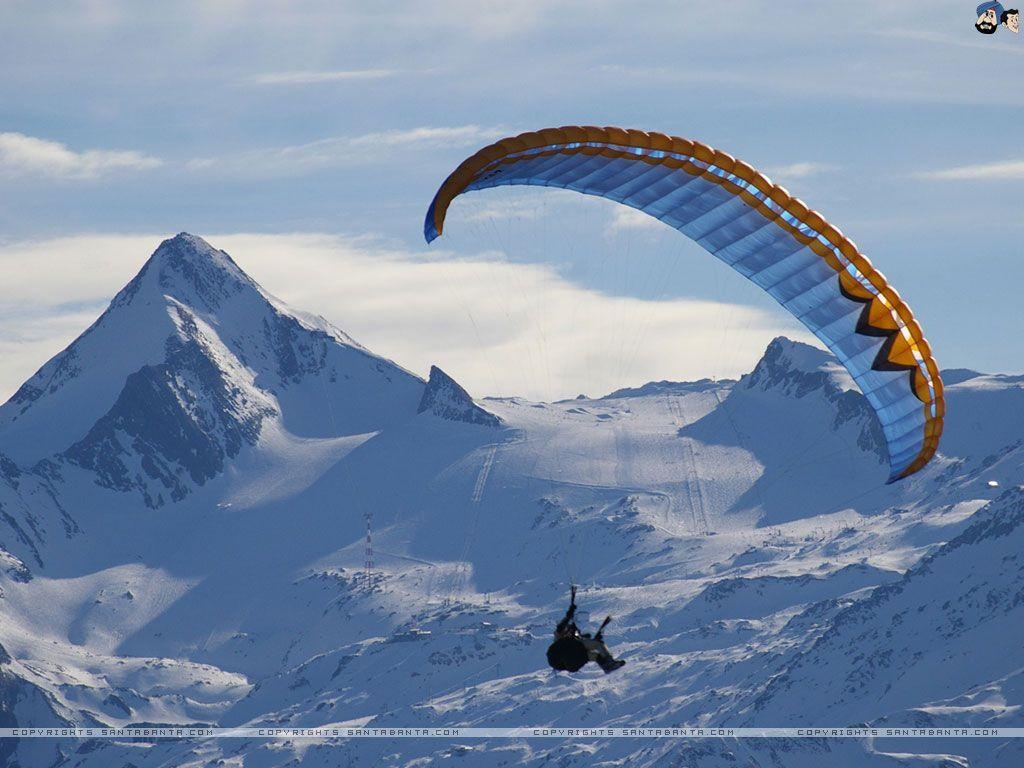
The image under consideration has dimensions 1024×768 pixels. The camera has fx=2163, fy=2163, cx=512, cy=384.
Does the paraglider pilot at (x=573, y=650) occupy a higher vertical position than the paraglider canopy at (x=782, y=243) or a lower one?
lower

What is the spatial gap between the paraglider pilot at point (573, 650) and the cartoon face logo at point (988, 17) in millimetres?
16076

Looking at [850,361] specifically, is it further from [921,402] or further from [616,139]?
[616,139]

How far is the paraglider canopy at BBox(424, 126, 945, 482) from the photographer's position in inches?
2141

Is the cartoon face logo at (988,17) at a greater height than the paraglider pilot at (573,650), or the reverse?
the cartoon face logo at (988,17)

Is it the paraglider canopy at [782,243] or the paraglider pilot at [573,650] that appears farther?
the paraglider canopy at [782,243]

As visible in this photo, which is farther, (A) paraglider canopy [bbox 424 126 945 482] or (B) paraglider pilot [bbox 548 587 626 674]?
(A) paraglider canopy [bbox 424 126 945 482]

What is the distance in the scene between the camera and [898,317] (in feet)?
179

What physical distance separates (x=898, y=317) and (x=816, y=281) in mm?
2548

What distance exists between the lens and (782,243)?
55938 millimetres

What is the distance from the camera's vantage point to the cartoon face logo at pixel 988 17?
49.3m

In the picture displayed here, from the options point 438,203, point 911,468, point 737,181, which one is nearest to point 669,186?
point 737,181

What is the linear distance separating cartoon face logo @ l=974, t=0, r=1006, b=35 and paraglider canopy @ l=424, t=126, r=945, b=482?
23.9 ft

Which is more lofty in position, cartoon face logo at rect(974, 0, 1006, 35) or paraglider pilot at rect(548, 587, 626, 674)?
cartoon face logo at rect(974, 0, 1006, 35)

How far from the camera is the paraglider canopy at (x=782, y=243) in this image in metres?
54.4
